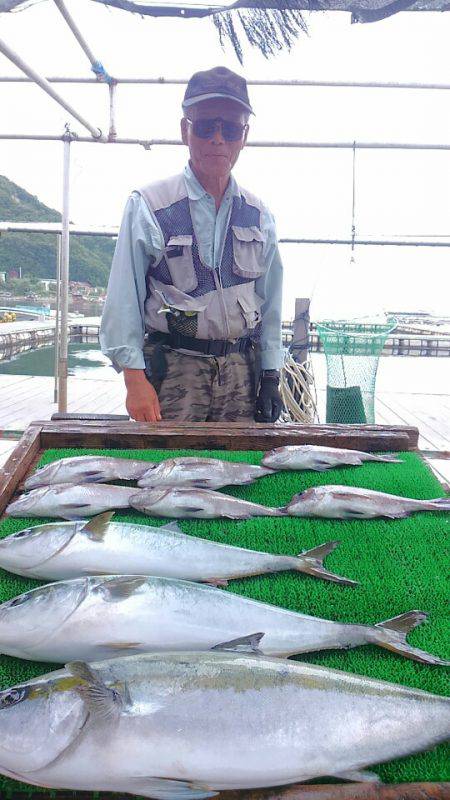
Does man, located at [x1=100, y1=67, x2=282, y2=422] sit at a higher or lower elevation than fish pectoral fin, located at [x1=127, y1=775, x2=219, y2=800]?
higher

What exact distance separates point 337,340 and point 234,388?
10.8ft

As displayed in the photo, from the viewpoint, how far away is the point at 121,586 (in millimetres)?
1529

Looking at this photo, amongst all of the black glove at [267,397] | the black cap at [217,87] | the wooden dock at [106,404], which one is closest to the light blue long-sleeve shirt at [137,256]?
the black cap at [217,87]

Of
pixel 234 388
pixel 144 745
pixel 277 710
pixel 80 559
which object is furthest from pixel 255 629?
pixel 234 388

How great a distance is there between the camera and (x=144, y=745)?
107cm

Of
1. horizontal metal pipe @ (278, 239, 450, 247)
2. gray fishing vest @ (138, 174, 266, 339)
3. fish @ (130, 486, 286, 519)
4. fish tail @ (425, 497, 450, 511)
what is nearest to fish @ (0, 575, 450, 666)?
fish @ (130, 486, 286, 519)

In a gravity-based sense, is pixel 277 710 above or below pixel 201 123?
below

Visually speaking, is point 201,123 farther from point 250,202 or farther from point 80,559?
point 80,559

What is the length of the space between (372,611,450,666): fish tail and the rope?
4.35 m

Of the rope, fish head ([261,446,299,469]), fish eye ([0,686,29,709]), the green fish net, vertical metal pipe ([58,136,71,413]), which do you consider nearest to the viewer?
fish eye ([0,686,29,709])

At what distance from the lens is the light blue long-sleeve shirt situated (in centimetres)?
308

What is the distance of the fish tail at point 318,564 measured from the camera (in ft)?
5.64

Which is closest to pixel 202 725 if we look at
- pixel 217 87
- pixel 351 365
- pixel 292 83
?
pixel 217 87

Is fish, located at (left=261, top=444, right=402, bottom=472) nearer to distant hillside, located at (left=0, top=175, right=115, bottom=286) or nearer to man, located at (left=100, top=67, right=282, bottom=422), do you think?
man, located at (left=100, top=67, right=282, bottom=422)
